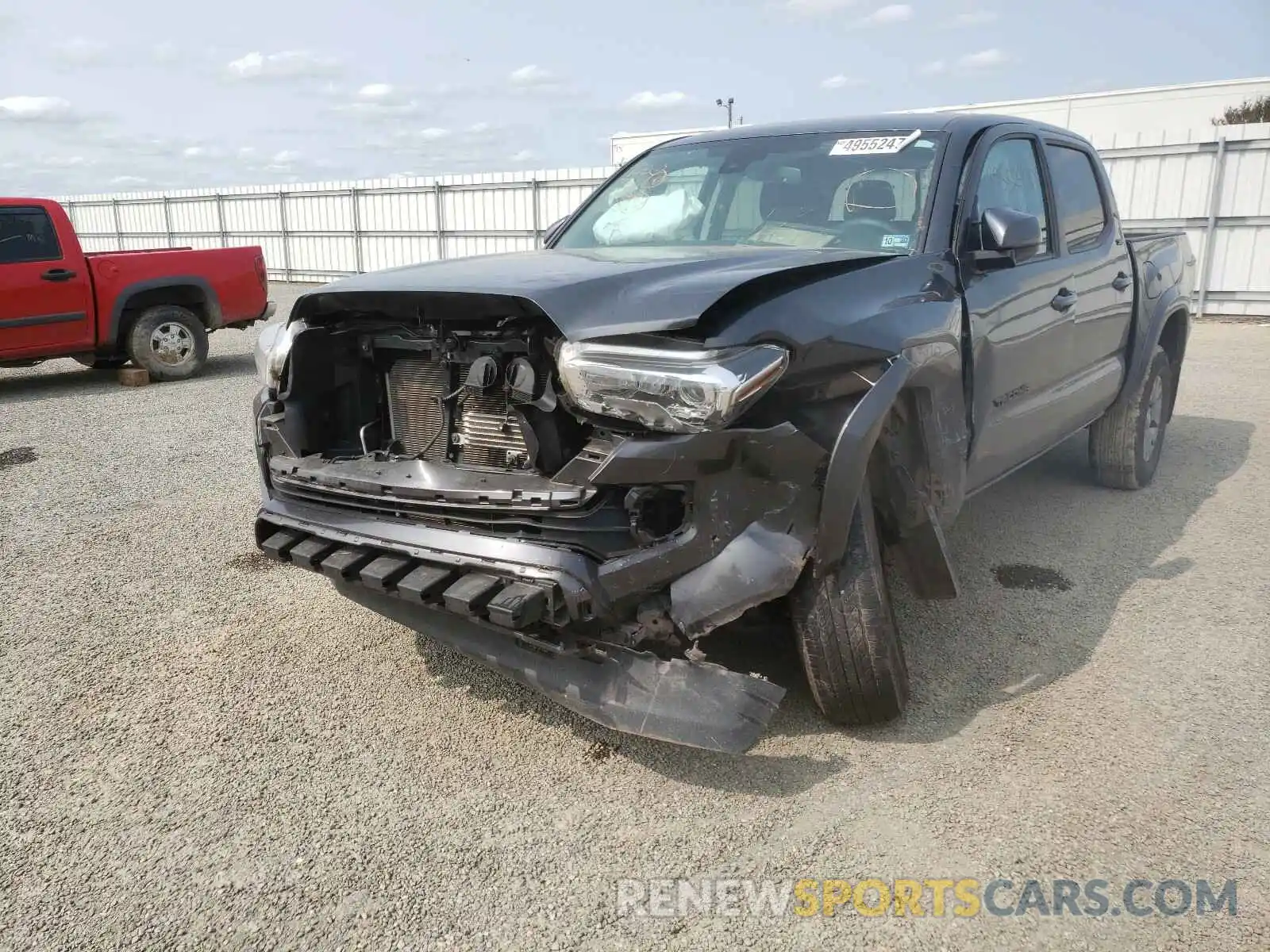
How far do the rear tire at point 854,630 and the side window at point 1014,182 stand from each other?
1.47 m

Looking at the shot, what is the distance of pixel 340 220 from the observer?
22.3 meters

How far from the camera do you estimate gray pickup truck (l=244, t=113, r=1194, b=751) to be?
2.29 m

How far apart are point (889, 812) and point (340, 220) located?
22366 mm

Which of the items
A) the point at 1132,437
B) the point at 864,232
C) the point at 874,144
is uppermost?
the point at 874,144

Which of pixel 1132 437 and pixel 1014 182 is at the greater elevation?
pixel 1014 182

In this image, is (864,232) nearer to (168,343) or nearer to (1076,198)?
(1076,198)

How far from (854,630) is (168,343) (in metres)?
9.12

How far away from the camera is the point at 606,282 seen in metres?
2.47

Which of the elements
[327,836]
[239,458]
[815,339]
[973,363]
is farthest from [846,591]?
[239,458]

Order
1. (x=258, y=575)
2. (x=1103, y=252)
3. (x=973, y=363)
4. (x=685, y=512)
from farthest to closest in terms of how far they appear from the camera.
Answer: (x=1103, y=252)
(x=258, y=575)
(x=973, y=363)
(x=685, y=512)

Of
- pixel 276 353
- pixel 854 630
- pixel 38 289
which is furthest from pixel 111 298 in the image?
pixel 854 630

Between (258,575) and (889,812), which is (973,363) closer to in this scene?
(889,812)

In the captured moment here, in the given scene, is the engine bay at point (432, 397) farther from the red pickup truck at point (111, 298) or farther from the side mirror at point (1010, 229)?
the red pickup truck at point (111, 298)

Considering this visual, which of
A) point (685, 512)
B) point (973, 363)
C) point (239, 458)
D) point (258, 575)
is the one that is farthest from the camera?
point (239, 458)
